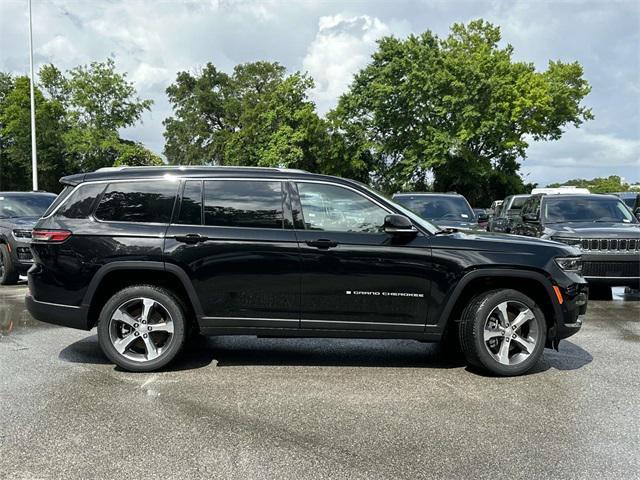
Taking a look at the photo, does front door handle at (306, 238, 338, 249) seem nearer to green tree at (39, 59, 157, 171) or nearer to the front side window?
the front side window

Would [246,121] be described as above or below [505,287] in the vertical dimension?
above

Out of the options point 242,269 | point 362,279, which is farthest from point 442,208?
point 242,269

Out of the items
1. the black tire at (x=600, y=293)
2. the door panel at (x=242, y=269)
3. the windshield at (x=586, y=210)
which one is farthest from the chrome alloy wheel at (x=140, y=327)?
the black tire at (x=600, y=293)

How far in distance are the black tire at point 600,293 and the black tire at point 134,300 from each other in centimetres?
760

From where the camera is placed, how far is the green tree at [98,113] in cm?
4234

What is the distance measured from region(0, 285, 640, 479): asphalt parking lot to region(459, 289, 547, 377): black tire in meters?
0.13

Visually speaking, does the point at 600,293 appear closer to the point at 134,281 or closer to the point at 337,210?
the point at 337,210

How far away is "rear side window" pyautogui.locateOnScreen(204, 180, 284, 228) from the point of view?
5082 millimetres

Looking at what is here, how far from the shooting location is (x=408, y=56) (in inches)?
1654

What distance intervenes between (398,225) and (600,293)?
710 centimetres

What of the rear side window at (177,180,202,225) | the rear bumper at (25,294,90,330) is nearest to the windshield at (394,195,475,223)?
the rear side window at (177,180,202,225)

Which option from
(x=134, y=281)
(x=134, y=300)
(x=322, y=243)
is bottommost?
(x=134, y=300)

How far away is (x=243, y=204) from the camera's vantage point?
5129mm

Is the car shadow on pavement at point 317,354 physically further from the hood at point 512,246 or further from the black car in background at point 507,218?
the black car in background at point 507,218
